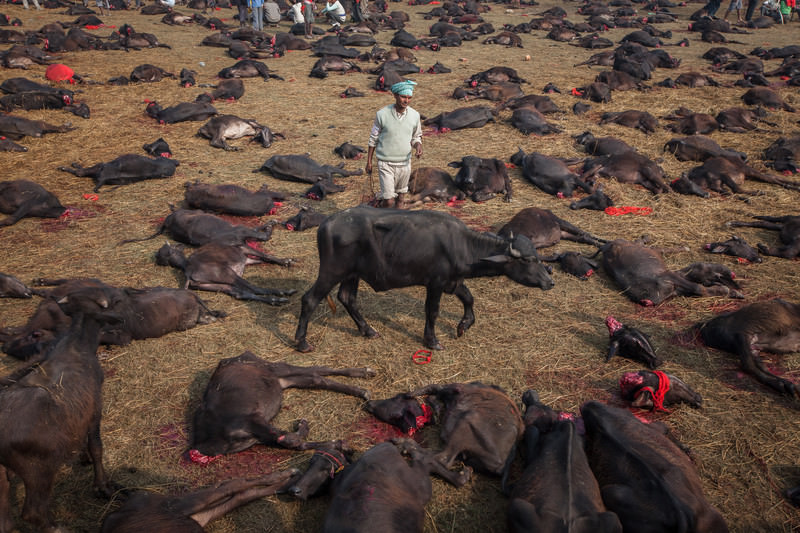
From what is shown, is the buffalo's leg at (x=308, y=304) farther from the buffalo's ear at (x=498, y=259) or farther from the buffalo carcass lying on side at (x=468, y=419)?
the buffalo's ear at (x=498, y=259)

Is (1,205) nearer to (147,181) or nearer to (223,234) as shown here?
(147,181)

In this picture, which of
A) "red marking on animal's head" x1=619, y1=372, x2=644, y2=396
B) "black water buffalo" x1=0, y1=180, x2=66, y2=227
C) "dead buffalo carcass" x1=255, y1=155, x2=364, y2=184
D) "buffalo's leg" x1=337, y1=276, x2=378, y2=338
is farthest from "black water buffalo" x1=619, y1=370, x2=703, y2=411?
"black water buffalo" x1=0, y1=180, x2=66, y2=227

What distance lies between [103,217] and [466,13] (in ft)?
91.8

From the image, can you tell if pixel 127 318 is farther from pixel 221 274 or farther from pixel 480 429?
pixel 480 429

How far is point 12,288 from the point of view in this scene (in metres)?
7.19

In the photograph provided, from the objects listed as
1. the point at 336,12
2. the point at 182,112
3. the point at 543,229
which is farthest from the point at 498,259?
the point at 336,12

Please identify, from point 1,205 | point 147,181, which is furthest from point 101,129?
point 1,205

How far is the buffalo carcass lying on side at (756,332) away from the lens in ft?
20.1

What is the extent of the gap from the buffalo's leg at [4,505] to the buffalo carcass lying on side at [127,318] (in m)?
2.25

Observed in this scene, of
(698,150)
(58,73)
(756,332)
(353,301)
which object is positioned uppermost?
(698,150)

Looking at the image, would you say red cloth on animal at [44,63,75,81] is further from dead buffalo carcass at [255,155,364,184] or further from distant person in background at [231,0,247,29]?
dead buffalo carcass at [255,155,364,184]

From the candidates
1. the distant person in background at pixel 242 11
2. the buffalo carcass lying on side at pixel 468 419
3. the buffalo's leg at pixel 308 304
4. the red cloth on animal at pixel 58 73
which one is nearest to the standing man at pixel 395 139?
the buffalo's leg at pixel 308 304

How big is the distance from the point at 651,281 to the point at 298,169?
24.6ft

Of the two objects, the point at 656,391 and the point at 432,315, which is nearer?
the point at 656,391
